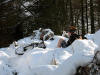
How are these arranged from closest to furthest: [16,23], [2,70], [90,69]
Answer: [90,69]
[2,70]
[16,23]

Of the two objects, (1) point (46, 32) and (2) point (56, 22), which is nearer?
(1) point (46, 32)

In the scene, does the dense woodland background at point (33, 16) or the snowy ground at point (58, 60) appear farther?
the dense woodland background at point (33, 16)

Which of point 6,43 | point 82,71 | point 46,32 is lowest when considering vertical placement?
point 6,43

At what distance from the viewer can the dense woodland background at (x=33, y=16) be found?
2350cm

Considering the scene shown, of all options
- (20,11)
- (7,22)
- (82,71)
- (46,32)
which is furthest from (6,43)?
(82,71)

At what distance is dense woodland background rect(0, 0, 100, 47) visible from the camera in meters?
23.5

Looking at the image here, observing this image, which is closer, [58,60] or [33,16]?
[58,60]

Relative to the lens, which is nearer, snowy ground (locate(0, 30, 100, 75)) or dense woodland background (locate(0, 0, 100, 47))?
snowy ground (locate(0, 30, 100, 75))

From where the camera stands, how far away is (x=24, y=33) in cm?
2773

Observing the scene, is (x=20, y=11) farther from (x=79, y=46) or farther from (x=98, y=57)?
(x=98, y=57)

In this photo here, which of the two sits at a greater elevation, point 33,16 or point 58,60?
point 58,60

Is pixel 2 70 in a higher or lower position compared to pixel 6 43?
higher

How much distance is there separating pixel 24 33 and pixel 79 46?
21.1m

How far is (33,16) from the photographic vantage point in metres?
28.9
